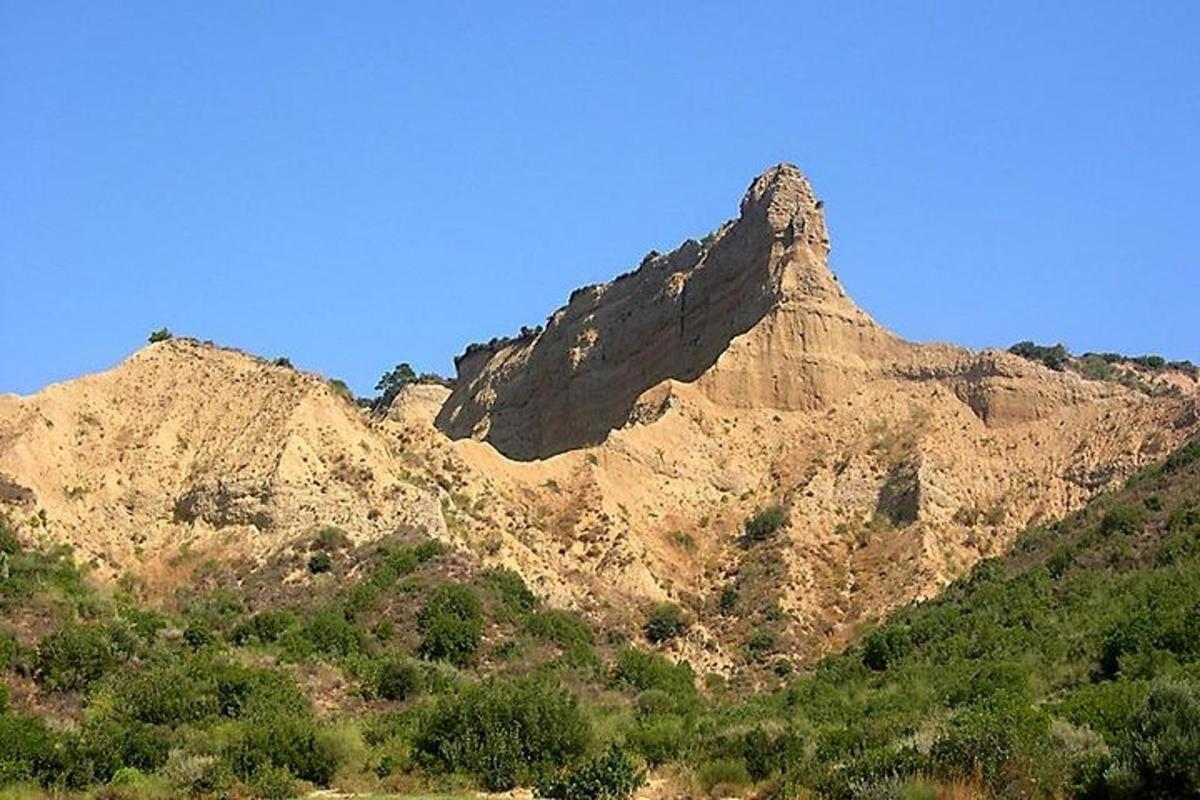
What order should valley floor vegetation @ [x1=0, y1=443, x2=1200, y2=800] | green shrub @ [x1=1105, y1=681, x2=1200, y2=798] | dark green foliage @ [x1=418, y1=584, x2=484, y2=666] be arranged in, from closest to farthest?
green shrub @ [x1=1105, y1=681, x2=1200, y2=798] < valley floor vegetation @ [x1=0, y1=443, x2=1200, y2=800] < dark green foliage @ [x1=418, y1=584, x2=484, y2=666]

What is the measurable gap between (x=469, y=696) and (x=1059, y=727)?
10.7m

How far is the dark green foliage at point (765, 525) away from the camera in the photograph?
56.4 meters

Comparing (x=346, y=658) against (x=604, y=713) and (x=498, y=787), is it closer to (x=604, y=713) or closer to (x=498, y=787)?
(x=604, y=713)

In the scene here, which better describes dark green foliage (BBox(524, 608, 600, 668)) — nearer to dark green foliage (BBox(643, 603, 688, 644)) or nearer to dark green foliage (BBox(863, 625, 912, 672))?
dark green foliage (BBox(643, 603, 688, 644))

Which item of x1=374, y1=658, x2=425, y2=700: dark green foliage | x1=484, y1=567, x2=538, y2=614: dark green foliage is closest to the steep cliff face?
x1=484, y1=567, x2=538, y2=614: dark green foliage

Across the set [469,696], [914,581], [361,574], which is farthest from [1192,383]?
[469,696]

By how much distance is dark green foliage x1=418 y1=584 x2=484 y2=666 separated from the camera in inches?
1649

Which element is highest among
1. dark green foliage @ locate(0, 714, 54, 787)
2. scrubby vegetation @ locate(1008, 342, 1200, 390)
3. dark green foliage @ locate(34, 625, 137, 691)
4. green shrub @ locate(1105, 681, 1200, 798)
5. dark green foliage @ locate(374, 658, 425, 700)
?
scrubby vegetation @ locate(1008, 342, 1200, 390)

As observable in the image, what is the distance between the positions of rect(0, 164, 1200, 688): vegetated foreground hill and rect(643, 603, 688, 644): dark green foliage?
0.34 meters

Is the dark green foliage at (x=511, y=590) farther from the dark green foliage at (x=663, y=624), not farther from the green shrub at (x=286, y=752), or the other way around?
the green shrub at (x=286, y=752)

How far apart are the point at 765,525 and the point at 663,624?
311 inches

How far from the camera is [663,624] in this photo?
5019cm

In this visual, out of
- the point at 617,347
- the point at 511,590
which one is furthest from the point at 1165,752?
the point at 617,347

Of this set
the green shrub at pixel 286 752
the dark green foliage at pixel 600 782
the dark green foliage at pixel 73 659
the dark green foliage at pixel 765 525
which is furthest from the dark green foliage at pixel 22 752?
the dark green foliage at pixel 765 525
